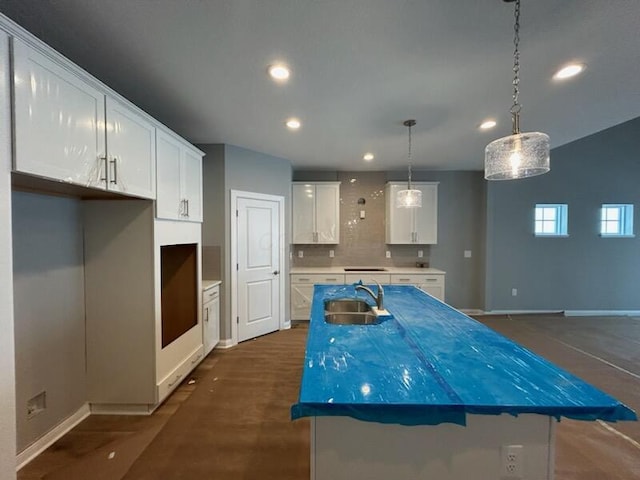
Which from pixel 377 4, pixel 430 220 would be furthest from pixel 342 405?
pixel 430 220

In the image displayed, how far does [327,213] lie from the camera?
Result: 464cm

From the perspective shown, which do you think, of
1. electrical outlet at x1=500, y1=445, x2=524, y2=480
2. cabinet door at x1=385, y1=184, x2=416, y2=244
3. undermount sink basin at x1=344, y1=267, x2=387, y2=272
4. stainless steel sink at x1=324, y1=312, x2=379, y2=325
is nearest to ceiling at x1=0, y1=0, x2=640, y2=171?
cabinet door at x1=385, y1=184, x2=416, y2=244

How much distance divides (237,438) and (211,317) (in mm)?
1531

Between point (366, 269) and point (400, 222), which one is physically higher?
point (400, 222)

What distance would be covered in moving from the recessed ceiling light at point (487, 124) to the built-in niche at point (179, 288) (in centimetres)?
330

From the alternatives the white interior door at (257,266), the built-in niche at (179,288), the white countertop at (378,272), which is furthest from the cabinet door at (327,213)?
the built-in niche at (179,288)

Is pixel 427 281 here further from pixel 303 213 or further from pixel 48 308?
pixel 48 308

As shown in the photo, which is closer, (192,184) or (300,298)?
(192,184)

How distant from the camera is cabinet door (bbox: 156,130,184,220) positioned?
2203 millimetres

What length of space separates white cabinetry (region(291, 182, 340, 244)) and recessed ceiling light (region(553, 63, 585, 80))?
9.79ft

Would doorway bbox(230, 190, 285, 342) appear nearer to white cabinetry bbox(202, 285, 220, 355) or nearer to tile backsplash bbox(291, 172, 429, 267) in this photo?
white cabinetry bbox(202, 285, 220, 355)

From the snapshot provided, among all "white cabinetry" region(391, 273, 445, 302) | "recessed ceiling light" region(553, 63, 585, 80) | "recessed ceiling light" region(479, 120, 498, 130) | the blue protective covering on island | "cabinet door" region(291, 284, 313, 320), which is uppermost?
"recessed ceiling light" region(553, 63, 585, 80)

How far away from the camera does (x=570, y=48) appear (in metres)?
1.74

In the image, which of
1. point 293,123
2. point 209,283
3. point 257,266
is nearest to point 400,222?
point 257,266
